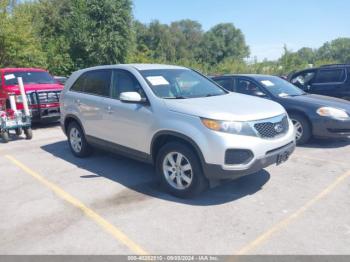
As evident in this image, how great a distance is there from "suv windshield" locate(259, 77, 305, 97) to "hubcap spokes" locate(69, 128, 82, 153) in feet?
13.6

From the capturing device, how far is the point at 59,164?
6.12 meters

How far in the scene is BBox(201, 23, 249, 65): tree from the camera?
73000 millimetres


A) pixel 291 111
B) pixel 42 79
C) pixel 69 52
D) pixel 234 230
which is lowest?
pixel 234 230

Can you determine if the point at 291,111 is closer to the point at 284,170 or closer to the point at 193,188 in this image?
the point at 284,170

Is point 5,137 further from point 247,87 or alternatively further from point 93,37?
point 93,37

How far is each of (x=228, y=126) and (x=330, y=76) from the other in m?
6.81

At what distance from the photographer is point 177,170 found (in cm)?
439

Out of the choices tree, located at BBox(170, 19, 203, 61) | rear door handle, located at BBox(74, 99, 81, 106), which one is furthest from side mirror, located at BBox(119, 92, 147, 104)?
tree, located at BBox(170, 19, 203, 61)

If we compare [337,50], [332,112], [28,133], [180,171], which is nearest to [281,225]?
[180,171]

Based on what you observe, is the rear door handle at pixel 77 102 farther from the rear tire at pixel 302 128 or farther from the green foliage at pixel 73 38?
the green foliage at pixel 73 38

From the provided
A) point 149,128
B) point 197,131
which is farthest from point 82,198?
point 197,131

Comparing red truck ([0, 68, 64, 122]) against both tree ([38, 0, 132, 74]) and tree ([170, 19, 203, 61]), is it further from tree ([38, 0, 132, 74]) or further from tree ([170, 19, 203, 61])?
tree ([170, 19, 203, 61])

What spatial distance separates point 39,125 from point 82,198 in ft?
23.0

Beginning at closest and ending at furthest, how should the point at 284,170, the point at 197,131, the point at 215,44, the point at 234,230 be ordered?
the point at 234,230
the point at 197,131
the point at 284,170
the point at 215,44
